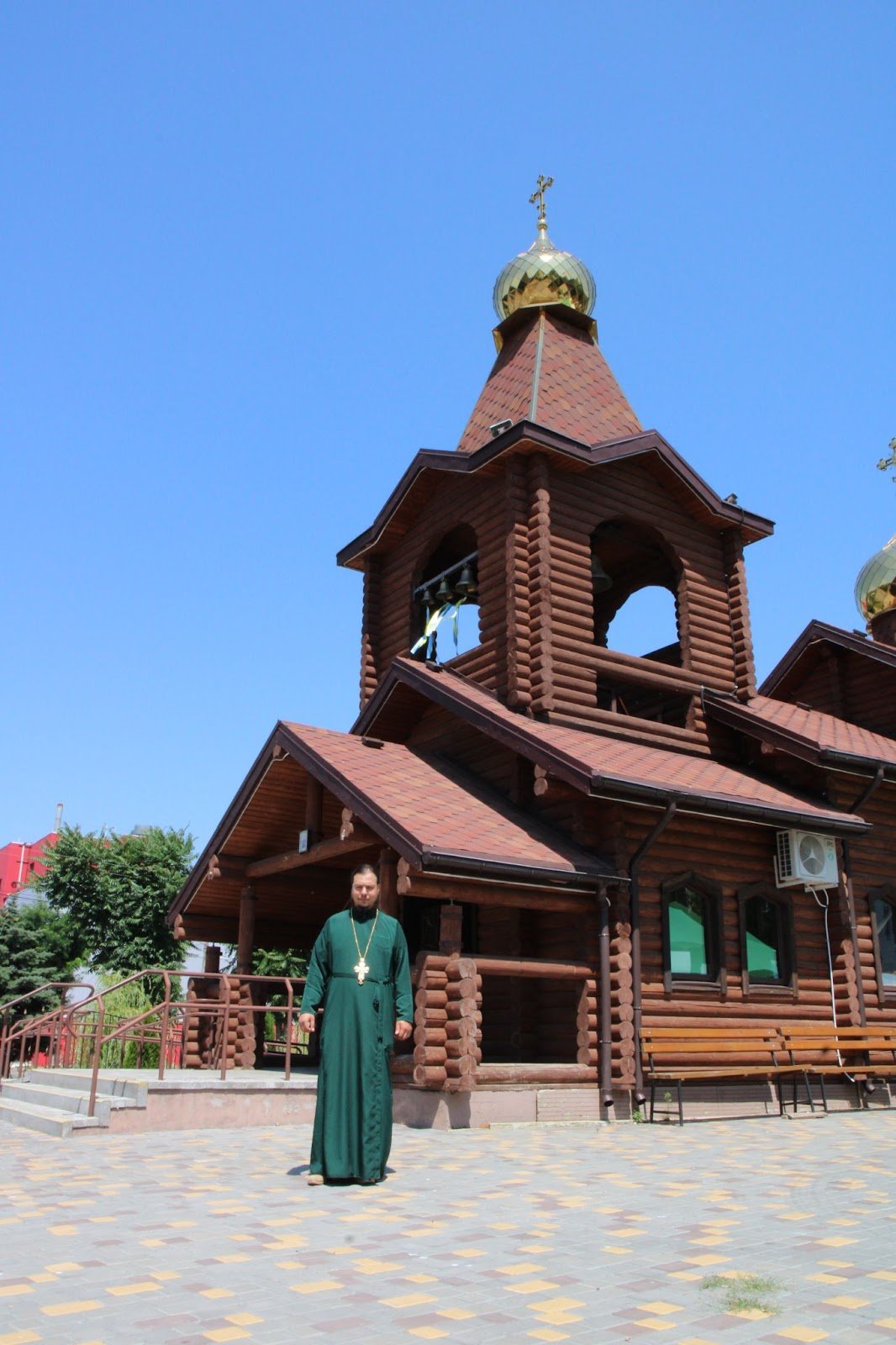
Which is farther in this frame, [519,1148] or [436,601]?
[436,601]

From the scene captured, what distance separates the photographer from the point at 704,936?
44.1 feet

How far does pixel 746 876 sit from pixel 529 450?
5.98 meters

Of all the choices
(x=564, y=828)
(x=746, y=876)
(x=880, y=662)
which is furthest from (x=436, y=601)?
(x=880, y=662)

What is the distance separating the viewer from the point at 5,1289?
4.23 meters

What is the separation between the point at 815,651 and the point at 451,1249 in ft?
55.4

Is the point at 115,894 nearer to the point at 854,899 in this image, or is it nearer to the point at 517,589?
the point at 517,589

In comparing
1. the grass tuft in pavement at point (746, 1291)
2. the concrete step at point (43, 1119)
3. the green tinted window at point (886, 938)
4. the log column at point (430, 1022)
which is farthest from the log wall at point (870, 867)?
the grass tuft in pavement at point (746, 1291)

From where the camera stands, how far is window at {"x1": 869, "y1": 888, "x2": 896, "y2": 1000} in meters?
15.0

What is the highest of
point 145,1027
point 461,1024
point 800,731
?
point 800,731

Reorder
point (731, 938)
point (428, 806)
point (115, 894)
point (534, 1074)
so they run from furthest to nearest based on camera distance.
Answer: point (115, 894), point (731, 938), point (428, 806), point (534, 1074)

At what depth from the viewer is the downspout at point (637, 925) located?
11.9m

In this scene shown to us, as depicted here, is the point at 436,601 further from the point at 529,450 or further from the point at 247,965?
the point at 247,965

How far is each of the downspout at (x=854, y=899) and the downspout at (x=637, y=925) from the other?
10.9 feet

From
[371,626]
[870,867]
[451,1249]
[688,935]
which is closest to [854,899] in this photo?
[870,867]
